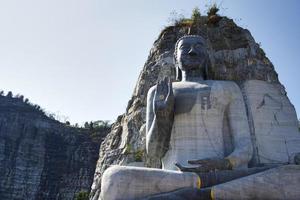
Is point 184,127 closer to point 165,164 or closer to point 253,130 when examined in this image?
point 165,164

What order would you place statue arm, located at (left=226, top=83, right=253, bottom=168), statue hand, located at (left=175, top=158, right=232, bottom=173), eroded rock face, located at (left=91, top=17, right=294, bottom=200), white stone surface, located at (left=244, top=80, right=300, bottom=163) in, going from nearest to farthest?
1. statue hand, located at (left=175, top=158, right=232, bottom=173)
2. statue arm, located at (left=226, top=83, right=253, bottom=168)
3. white stone surface, located at (left=244, top=80, right=300, bottom=163)
4. eroded rock face, located at (left=91, top=17, right=294, bottom=200)

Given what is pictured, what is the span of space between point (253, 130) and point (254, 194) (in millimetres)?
1812

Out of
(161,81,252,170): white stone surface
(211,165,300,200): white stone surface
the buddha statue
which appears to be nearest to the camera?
(211,165,300,200): white stone surface

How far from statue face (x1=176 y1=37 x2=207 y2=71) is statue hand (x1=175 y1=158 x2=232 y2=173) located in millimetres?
1769

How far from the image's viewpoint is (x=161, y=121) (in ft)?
15.8

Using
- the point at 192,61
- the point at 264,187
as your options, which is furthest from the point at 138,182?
the point at 192,61

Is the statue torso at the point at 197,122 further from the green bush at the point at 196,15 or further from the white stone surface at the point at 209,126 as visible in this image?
the green bush at the point at 196,15

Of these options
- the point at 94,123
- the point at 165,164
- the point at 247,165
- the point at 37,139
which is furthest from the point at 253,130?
the point at 94,123

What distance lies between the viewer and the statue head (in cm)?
566

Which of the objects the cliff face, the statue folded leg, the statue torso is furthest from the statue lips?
the cliff face

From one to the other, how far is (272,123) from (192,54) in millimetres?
1664

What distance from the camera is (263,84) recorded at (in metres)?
5.98

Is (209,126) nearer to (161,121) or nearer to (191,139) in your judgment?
(191,139)

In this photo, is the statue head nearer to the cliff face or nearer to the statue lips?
the statue lips
